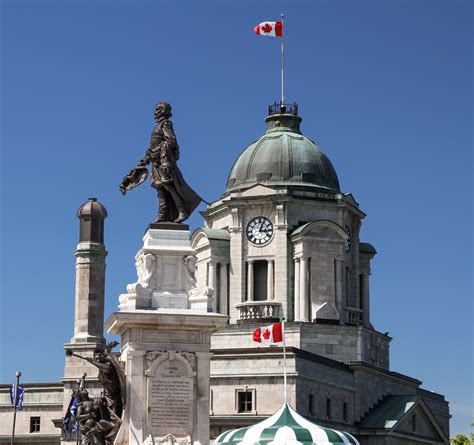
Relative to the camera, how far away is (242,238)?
3627 inches

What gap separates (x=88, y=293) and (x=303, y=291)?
1437 cm

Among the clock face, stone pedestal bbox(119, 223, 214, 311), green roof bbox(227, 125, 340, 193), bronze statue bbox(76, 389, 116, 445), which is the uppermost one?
green roof bbox(227, 125, 340, 193)

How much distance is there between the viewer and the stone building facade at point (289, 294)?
8475 centimetres

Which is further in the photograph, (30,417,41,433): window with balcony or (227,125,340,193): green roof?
(227,125,340,193): green roof

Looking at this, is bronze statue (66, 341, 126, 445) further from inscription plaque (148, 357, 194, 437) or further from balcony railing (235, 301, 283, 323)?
balcony railing (235, 301, 283, 323)

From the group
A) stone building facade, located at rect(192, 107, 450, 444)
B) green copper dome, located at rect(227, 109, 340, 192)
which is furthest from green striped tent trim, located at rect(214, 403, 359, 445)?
green copper dome, located at rect(227, 109, 340, 192)

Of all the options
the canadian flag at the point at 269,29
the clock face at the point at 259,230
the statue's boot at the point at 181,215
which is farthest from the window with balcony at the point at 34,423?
the statue's boot at the point at 181,215

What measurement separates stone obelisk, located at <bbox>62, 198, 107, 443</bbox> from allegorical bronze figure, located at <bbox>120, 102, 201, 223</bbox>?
165 feet

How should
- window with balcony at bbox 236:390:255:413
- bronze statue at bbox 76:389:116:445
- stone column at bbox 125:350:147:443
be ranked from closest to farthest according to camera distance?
1. stone column at bbox 125:350:147:443
2. bronze statue at bbox 76:389:116:445
3. window with balcony at bbox 236:390:255:413

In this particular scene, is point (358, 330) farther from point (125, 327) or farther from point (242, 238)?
point (125, 327)

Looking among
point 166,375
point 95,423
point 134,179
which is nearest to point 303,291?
point 134,179

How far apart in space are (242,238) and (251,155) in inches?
257

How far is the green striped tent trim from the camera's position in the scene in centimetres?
3703

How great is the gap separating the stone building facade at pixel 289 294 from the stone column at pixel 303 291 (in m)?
0.07
